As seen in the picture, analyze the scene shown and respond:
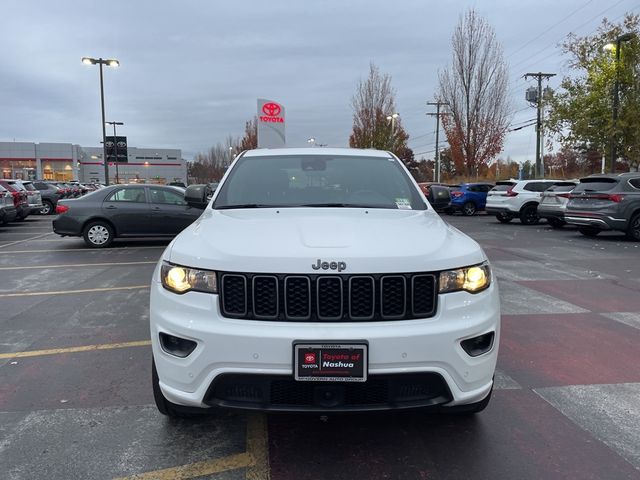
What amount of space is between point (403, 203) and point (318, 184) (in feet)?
2.37

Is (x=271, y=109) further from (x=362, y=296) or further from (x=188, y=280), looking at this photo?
(x=362, y=296)

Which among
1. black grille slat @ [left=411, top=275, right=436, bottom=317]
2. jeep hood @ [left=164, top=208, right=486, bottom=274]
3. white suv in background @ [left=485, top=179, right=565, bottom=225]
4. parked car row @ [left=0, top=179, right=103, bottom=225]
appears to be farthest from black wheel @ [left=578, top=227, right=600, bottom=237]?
parked car row @ [left=0, top=179, right=103, bottom=225]

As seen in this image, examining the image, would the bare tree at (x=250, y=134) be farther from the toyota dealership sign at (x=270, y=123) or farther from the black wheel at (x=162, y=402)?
the black wheel at (x=162, y=402)

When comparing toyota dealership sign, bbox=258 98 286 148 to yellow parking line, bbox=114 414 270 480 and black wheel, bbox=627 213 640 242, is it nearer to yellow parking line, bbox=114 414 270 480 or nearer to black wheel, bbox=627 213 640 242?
black wheel, bbox=627 213 640 242

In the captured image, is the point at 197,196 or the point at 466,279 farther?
the point at 197,196

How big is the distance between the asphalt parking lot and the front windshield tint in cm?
158

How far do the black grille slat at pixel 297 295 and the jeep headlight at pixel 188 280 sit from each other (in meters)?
0.38

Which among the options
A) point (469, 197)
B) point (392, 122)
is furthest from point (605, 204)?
point (392, 122)

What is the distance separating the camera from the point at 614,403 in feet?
11.9

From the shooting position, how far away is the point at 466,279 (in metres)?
2.80

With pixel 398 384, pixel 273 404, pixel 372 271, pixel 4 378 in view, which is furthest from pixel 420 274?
pixel 4 378

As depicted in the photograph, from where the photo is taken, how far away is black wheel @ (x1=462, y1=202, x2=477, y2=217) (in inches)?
930

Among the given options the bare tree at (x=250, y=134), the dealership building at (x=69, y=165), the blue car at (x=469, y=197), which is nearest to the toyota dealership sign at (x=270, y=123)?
the blue car at (x=469, y=197)

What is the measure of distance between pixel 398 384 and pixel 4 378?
333 centimetres
